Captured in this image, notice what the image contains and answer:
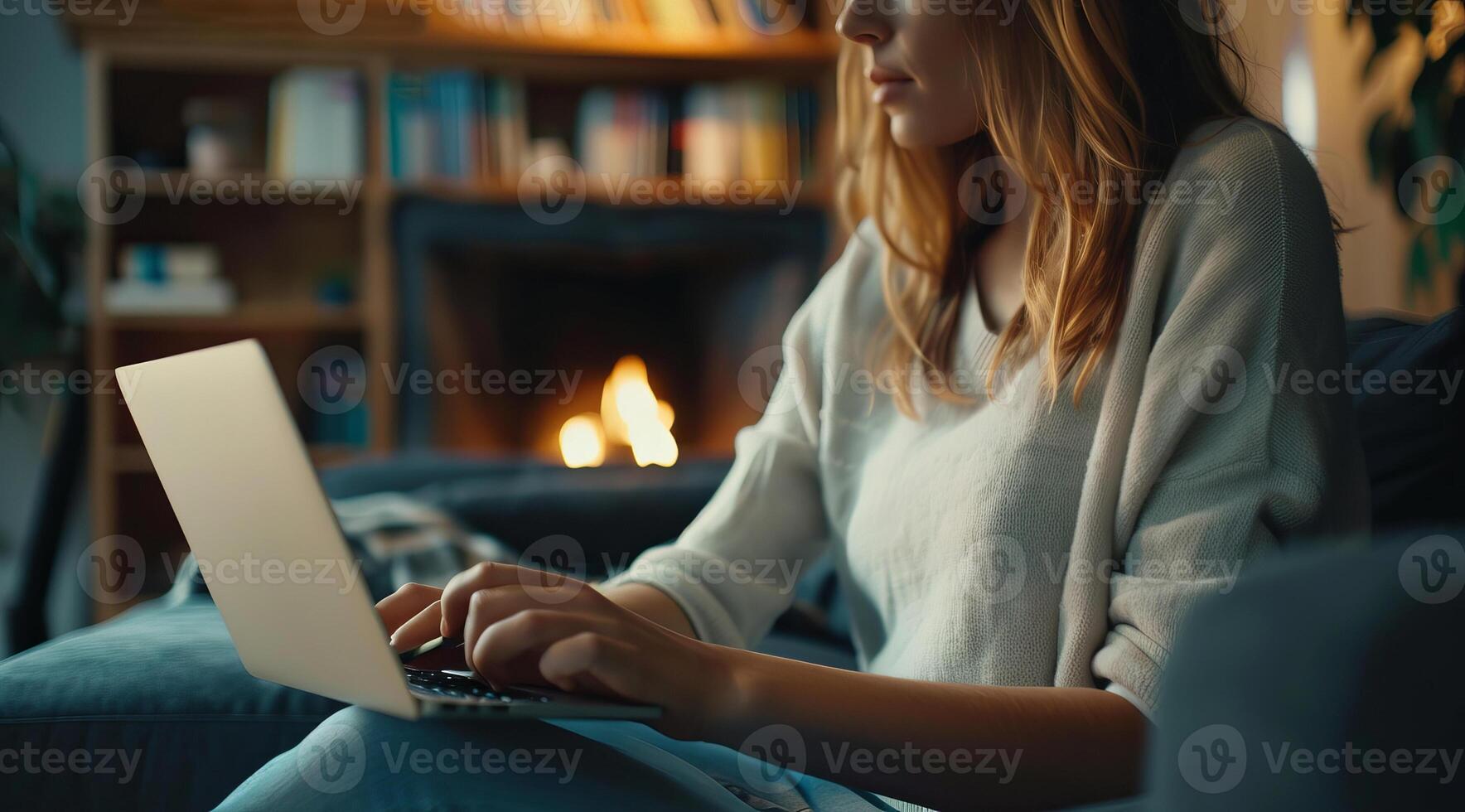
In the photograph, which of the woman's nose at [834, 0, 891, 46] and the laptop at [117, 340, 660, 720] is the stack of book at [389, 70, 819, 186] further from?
the laptop at [117, 340, 660, 720]

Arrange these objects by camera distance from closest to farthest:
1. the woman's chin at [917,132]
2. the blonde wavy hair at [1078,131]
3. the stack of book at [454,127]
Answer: the blonde wavy hair at [1078,131]
the woman's chin at [917,132]
the stack of book at [454,127]

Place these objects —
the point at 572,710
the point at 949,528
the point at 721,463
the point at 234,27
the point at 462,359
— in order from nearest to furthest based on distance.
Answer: the point at 572,710
the point at 949,528
the point at 721,463
the point at 234,27
the point at 462,359

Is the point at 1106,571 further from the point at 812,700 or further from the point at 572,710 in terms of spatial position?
the point at 572,710

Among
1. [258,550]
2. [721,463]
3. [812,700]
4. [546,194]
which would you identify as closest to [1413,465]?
[812,700]

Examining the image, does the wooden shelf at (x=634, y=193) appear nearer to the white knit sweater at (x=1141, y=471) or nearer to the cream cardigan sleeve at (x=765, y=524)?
the cream cardigan sleeve at (x=765, y=524)

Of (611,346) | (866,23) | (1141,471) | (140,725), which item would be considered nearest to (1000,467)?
(1141,471)

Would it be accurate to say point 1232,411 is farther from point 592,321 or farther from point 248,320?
point 592,321

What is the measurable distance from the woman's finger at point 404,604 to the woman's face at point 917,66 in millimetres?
461

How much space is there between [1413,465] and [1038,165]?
1.20 ft

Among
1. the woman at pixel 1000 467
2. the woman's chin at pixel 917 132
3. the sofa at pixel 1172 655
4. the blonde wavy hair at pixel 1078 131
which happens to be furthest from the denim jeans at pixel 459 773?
the woman's chin at pixel 917 132

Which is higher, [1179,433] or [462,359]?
[1179,433]

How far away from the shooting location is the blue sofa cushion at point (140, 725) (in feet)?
2.63

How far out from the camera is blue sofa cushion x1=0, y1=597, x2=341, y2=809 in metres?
0.80

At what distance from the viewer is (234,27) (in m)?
2.65
